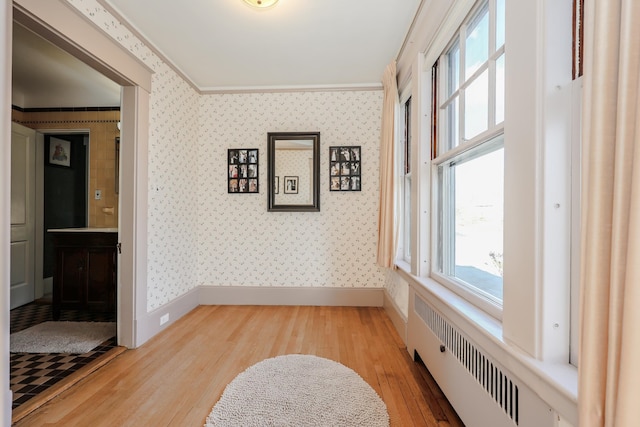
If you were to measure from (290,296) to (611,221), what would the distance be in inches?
122

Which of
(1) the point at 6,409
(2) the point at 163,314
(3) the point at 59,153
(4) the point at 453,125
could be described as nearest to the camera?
(1) the point at 6,409

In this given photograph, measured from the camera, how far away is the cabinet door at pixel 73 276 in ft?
9.65

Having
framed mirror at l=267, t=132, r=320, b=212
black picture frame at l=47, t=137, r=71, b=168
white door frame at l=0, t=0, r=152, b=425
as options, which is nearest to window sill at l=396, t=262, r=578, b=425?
framed mirror at l=267, t=132, r=320, b=212

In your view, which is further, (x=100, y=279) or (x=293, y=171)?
(x=293, y=171)

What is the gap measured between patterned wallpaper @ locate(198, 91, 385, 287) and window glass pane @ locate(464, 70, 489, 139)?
5.81ft

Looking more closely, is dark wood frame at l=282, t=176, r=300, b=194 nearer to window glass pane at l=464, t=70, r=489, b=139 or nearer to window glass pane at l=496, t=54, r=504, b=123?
window glass pane at l=464, t=70, r=489, b=139

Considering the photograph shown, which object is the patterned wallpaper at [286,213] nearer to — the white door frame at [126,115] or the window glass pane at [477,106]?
the white door frame at [126,115]

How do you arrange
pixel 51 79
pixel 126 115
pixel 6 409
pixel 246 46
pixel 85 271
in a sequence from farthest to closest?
pixel 51 79, pixel 85 271, pixel 246 46, pixel 126 115, pixel 6 409

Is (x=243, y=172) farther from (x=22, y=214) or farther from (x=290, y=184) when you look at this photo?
(x=22, y=214)

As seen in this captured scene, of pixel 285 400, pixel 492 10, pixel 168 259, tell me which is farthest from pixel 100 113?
pixel 492 10

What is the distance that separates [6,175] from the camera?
139 cm

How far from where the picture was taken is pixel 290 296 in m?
3.40

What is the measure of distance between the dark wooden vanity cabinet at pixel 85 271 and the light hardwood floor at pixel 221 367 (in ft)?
2.77

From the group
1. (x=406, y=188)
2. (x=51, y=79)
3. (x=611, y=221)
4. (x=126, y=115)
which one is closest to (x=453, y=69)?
(x=406, y=188)
